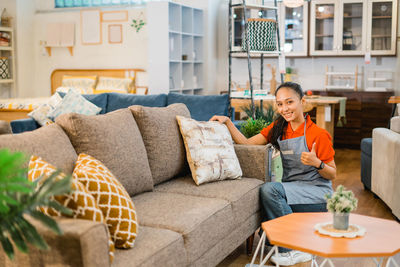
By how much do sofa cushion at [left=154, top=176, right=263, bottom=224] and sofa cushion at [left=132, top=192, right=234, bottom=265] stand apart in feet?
0.28

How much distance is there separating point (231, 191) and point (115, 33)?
20.7 feet

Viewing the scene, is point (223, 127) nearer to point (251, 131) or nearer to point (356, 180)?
point (251, 131)

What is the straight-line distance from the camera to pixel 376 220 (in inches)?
88.4

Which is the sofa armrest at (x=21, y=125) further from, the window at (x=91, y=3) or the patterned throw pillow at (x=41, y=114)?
the window at (x=91, y=3)

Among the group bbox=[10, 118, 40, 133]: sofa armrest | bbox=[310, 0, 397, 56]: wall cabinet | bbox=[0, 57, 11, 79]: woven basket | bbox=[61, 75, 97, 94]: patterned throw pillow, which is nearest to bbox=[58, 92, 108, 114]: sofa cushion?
bbox=[10, 118, 40, 133]: sofa armrest

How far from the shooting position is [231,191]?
2857 mm

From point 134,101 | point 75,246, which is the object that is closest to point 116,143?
point 75,246

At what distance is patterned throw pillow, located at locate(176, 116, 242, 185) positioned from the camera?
3.03 metres

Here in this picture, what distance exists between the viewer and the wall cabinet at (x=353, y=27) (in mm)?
7258

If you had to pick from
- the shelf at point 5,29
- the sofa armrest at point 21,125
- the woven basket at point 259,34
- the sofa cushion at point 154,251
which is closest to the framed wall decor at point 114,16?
the shelf at point 5,29

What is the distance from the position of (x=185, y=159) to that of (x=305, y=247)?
1475mm

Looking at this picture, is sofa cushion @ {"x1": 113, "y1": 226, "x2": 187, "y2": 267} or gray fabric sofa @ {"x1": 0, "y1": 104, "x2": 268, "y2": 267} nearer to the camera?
gray fabric sofa @ {"x1": 0, "y1": 104, "x2": 268, "y2": 267}

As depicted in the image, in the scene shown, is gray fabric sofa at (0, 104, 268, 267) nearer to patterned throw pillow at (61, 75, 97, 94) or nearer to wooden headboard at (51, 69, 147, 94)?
wooden headboard at (51, 69, 147, 94)

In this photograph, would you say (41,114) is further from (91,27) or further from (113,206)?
(91,27)
